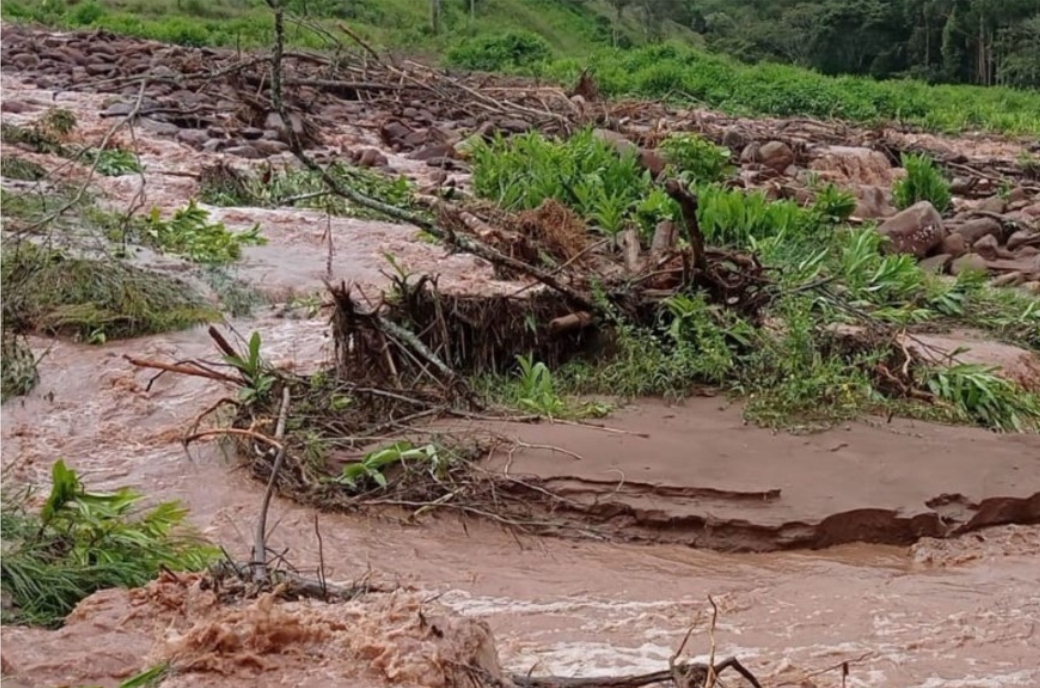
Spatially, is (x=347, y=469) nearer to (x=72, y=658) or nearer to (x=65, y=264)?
(x=72, y=658)

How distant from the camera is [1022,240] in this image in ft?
34.1

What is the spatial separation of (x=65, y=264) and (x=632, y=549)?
3965 mm

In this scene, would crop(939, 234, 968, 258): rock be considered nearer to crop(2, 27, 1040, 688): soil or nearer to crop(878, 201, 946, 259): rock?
crop(878, 201, 946, 259): rock

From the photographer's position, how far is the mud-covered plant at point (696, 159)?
432 inches

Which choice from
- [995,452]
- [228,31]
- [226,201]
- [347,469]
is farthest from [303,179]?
[228,31]

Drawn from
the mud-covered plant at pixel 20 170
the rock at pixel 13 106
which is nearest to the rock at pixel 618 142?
the mud-covered plant at pixel 20 170

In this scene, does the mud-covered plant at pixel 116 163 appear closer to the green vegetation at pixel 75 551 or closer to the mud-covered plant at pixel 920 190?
the mud-covered plant at pixel 920 190

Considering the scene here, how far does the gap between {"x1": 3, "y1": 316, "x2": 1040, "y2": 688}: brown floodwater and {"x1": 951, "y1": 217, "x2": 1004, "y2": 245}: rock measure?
5098mm

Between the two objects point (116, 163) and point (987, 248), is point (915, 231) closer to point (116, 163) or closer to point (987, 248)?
point (987, 248)

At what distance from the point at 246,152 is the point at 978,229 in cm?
688

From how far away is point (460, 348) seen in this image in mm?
6266

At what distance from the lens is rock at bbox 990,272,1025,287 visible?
923 centimetres

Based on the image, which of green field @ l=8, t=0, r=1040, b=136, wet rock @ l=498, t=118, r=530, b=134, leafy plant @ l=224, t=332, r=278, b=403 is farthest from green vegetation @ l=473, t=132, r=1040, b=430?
green field @ l=8, t=0, r=1040, b=136

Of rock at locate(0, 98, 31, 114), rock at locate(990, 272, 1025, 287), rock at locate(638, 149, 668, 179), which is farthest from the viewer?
rock at locate(0, 98, 31, 114)
